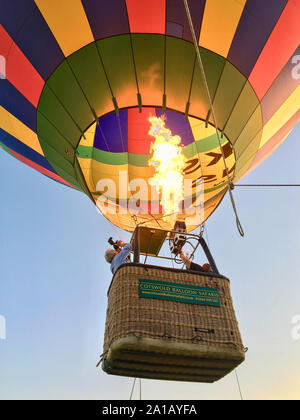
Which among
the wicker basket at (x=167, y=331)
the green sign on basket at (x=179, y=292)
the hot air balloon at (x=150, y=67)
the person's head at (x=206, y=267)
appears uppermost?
the hot air balloon at (x=150, y=67)

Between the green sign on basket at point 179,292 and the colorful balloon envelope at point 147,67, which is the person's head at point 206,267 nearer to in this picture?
the green sign on basket at point 179,292

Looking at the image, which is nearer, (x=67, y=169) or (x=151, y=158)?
(x=67, y=169)

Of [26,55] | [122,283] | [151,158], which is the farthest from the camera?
[151,158]

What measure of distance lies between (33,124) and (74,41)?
3.18 feet

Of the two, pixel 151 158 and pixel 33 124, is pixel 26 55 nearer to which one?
pixel 33 124

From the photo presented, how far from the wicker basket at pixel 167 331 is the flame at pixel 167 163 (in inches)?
82.6

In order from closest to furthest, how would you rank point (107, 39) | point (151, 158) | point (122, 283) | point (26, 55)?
point (122, 283), point (107, 39), point (26, 55), point (151, 158)

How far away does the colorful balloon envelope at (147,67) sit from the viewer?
8.94ft

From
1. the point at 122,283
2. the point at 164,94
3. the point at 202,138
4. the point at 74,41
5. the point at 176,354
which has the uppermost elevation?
the point at 202,138

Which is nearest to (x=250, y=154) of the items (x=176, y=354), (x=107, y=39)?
(x=107, y=39)

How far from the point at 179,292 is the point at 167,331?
0.77 feet

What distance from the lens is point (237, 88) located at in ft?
9.84

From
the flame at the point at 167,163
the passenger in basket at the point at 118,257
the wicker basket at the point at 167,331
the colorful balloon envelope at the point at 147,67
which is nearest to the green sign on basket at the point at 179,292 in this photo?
the wicker basket at the point at 167,331

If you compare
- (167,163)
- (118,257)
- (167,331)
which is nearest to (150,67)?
(167,163)
